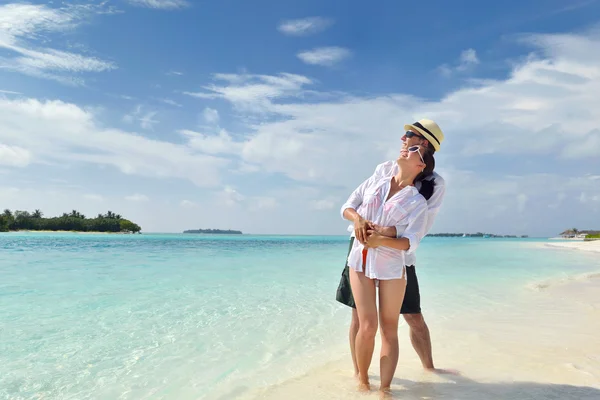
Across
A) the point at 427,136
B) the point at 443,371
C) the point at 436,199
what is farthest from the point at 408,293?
the point at 427,136

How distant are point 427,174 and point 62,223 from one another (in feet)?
415

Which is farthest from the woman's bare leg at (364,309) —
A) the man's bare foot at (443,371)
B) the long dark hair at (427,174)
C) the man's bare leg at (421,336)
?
the man's bare foot at (443,371)

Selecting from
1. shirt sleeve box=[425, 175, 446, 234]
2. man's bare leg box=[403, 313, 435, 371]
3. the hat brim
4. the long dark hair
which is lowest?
man's bare leg box=[403, 313, 435, 371]

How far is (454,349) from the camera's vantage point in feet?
15.2

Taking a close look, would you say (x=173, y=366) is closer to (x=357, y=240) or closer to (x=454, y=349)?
(x=357, y=240)

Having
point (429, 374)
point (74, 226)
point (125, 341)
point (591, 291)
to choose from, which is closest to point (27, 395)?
point (125, 341)

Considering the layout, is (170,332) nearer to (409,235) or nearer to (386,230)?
(386,230)

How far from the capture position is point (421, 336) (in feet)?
12.3

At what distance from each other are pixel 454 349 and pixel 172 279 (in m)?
8.38

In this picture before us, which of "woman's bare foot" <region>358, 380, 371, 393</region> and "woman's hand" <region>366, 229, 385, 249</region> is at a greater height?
"woman's hand" <region>366, 229, 385, 249</region>

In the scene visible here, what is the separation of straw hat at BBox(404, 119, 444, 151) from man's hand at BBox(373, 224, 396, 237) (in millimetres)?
696

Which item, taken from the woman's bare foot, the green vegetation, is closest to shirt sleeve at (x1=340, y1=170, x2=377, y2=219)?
the woman's bare foot

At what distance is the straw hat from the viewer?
10.3 feet

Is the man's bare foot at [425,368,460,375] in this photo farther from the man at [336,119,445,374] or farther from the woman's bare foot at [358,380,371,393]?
the woman's bare foot at [358,380,371,393]
